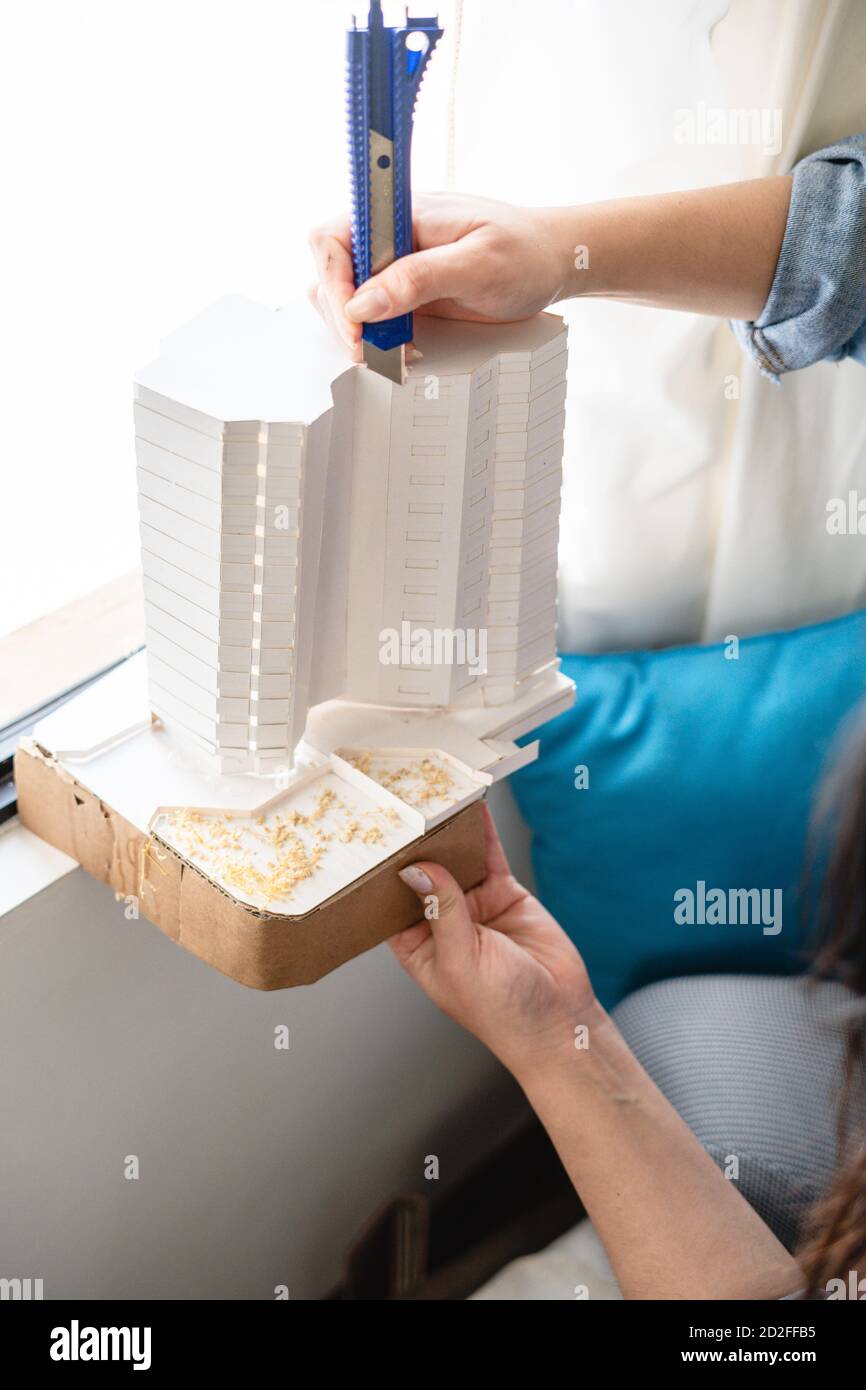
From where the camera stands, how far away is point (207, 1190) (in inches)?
42.1

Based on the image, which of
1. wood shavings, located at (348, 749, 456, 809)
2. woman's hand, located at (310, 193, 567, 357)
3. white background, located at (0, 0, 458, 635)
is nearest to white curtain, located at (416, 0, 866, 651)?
white background, located at (0, 0, 458, 635)

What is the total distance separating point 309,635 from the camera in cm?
77

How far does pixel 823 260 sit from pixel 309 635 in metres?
0.45

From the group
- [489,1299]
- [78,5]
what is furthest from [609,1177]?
[78,5]

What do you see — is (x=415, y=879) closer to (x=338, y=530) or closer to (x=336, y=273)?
(x=338, y=530)

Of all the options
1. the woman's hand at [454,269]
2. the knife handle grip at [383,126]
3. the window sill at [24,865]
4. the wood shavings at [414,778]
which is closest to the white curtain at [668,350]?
the woman's hand at [454,269]

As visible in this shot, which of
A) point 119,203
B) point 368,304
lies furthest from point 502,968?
point 119,203

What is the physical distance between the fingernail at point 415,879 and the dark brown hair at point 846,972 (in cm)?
30

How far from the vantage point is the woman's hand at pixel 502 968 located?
2.89 feet

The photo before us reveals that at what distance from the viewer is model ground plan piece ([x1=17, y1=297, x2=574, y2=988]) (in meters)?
0.71

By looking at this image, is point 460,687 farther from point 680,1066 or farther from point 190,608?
point 680,1066

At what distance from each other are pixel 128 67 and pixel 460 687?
1.59 feet

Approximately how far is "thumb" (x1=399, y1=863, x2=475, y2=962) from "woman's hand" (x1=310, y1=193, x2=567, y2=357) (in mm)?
308

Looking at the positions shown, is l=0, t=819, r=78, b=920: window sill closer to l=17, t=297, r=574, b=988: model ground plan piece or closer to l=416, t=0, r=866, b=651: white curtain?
l=17, t=297, r=574, b=988: model ground plan piece
